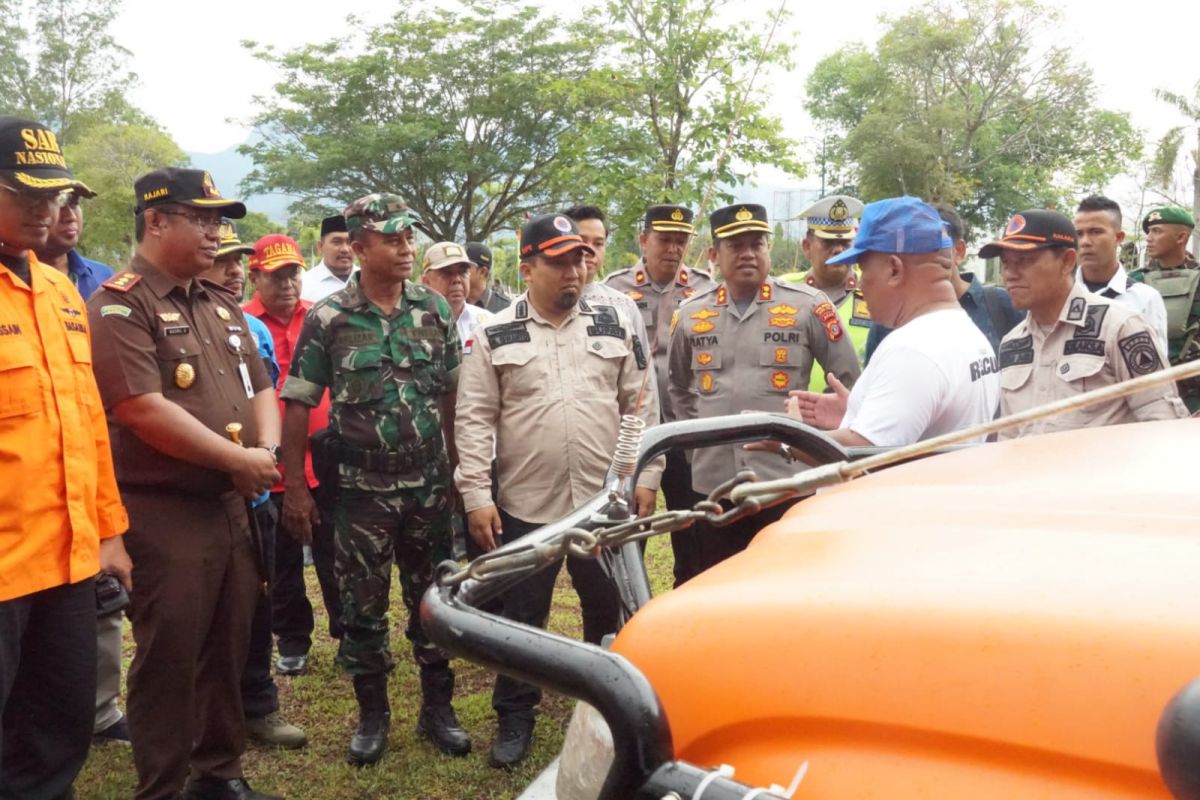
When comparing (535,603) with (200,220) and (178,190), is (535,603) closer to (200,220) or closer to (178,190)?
(200,220)

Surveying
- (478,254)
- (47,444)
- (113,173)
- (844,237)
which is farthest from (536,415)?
(113,173)

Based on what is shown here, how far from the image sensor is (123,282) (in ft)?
9.30

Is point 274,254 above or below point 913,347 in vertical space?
above

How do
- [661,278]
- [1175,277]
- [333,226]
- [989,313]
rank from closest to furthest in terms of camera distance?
[989,313], [1175,277], [661,278], [333,226]

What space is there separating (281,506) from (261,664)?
28.7 inches

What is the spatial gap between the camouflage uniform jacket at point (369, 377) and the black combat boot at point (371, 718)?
0.74 m

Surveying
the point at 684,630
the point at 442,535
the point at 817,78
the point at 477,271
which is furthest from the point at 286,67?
the point at 817,78

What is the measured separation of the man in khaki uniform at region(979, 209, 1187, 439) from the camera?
2916 mm

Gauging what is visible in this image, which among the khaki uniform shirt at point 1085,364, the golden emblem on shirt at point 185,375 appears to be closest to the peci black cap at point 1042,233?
the khaki uniform shirt at point 1085,364

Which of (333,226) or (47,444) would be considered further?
(333,226)

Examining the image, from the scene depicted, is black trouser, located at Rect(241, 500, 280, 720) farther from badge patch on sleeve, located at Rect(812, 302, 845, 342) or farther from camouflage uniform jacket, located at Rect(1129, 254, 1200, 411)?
camouflage uniform jacket, located at Rect(1129, 254, 1200, 411)

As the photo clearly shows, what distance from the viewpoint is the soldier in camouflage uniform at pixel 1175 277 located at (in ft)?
17.0

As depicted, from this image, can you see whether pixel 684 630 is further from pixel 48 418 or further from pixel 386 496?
pixel 386 496

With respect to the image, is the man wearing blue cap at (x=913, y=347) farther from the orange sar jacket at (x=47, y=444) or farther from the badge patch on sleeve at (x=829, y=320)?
the orange sar jacket at (x=47, y=444)
